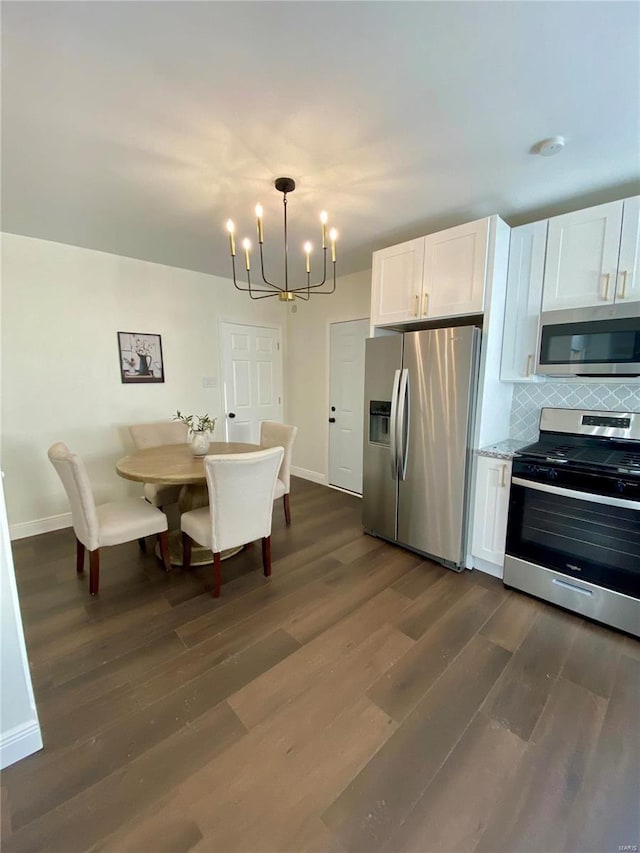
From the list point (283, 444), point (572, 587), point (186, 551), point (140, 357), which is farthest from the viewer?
point (140, 357)

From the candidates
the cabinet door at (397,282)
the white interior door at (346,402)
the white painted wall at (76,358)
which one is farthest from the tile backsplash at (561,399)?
the white painted wall at (76,358)

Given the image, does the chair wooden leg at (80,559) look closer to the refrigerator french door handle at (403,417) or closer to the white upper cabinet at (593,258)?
the refrigerator french door handle at (403,417)

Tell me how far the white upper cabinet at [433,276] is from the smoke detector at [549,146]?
1.53 ft

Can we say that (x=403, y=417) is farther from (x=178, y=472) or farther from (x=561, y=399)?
(x=178, y=472)

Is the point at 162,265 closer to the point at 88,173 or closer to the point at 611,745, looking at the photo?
the point at 88,173

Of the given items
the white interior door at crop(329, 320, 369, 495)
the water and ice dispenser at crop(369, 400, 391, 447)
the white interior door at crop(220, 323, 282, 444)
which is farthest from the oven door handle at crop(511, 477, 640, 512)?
the white interior door at crop(220, 323, 282, 444)

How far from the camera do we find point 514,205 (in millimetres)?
2383

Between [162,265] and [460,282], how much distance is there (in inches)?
116

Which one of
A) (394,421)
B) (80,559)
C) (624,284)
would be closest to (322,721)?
(394,421)

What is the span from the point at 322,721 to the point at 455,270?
2.70 metres

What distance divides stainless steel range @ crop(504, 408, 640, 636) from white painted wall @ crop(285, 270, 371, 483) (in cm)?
242

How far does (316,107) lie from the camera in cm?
151

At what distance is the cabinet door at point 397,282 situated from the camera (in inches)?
104

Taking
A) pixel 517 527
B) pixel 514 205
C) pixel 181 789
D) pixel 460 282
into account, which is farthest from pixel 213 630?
pixel 514 205
